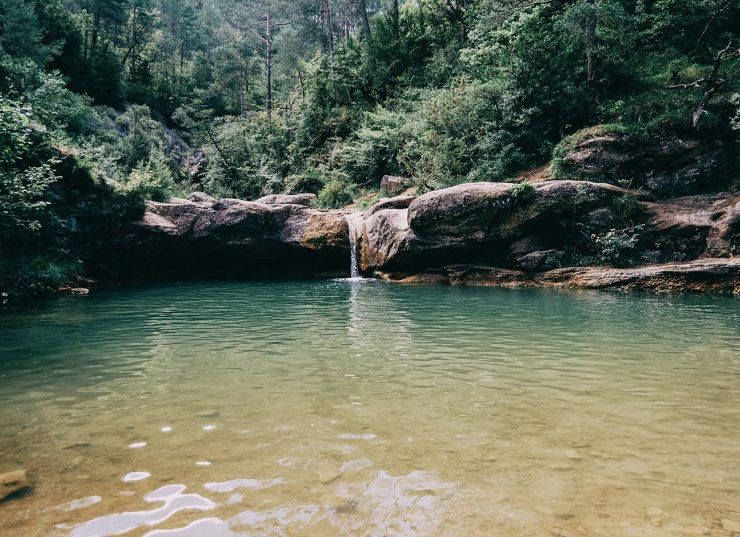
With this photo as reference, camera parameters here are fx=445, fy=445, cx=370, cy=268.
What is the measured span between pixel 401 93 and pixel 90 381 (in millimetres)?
28562

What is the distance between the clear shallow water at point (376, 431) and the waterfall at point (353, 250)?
425 inches

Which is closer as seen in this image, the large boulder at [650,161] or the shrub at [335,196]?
the large boulder at [650,161]

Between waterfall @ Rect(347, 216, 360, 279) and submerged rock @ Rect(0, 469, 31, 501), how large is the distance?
626 inches

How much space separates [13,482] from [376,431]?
2485 millimetres

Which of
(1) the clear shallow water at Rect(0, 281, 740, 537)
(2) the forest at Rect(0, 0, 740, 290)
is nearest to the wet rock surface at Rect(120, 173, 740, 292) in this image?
(2) the forest at Rect(0, 0, 740, 290)

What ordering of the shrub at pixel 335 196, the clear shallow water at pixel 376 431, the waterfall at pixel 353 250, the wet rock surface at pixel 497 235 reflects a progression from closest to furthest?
the clear shallow water at pixel 376 431
the wet rock surface at pixel 497 235
the waterfall at pixel 353 250
the shrub at pixel 335 196

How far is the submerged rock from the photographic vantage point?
2744 millimetres

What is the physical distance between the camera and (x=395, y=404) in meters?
4.30

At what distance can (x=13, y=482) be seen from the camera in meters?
2.86

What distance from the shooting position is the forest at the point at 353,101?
15750mm

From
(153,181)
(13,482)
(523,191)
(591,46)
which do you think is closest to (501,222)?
(523,191)

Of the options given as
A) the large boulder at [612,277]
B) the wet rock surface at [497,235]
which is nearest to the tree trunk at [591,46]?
the wet rock surface at [497,235]

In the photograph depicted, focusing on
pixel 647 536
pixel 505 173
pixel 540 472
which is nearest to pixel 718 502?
pixel 647 536

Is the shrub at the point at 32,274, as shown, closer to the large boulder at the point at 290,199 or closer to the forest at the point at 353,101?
the forest at the point at 353,101
